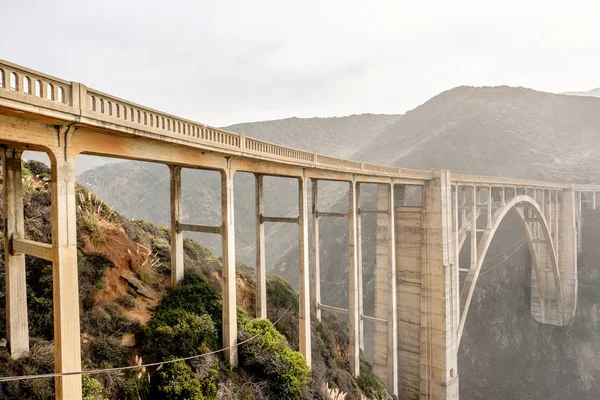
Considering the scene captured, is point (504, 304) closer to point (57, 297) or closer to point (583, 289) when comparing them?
point (583, 289)

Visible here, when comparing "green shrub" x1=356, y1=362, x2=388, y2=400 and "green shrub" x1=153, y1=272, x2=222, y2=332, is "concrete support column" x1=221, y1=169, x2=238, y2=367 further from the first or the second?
"green shrub" x1=356, y1=362, x2=388, y2=400

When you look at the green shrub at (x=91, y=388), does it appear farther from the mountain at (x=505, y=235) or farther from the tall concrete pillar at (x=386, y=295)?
the mountain at (x=505, y=235)

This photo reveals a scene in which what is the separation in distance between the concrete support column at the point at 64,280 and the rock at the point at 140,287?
5.53 m

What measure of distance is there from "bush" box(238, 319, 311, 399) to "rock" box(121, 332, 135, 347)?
120 inches

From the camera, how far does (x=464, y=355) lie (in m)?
38.9

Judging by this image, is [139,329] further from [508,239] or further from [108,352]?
[508,239]

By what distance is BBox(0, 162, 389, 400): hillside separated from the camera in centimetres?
768

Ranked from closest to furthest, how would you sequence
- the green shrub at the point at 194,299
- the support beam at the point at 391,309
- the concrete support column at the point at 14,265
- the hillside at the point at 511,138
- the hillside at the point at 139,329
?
1. the concrete support column at the point at 14,265
2. the hillside at the point at 139,329
3. the green shrub at the point at 194,299
4. the support beam at the point at 391,309
5. the hillside at the point at 511,138

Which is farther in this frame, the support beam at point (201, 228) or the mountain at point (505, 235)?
the mountain at point (505, 235)

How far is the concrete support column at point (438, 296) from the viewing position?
20297 mm

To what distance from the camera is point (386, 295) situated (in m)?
21.8

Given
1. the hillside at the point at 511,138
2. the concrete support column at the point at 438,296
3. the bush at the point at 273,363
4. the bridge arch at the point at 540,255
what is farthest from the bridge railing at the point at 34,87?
the hillside at the point at 511,138

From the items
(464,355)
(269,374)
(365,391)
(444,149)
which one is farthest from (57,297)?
(444,149)

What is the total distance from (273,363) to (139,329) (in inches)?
164
